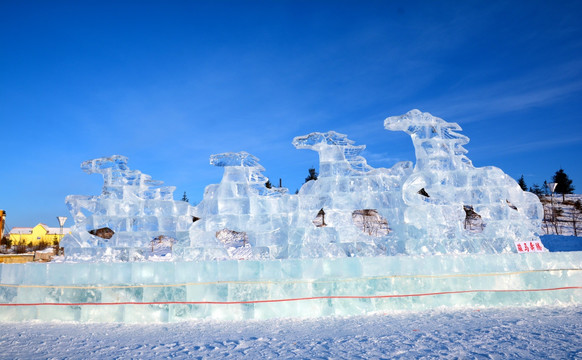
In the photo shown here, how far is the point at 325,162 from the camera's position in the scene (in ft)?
25.8

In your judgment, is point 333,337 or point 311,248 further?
point 311,248

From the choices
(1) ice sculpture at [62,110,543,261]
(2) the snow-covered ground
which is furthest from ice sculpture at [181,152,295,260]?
(2) the snow-covered ground

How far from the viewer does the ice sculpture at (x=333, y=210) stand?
7.59 m

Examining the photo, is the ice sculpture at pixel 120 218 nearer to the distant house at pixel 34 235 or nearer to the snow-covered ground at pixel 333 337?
the snow-covered ground at pixel 333 337

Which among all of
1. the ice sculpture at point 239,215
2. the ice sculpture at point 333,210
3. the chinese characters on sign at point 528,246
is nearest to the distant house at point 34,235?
the ice sculpture at point 333,210

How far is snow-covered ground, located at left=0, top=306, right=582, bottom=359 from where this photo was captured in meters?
4.62

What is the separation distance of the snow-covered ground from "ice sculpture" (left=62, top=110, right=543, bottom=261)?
1.46 m

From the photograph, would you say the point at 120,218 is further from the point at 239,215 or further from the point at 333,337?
the point at 333,337

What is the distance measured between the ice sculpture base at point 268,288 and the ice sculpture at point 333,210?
627 millimetres

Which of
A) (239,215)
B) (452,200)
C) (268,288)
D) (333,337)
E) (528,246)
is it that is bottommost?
(333,337)

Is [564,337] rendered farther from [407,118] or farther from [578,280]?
[407,118]

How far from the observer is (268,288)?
6699 millimetres

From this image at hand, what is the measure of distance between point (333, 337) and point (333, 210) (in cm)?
279

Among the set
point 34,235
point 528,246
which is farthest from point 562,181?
point 34,235
